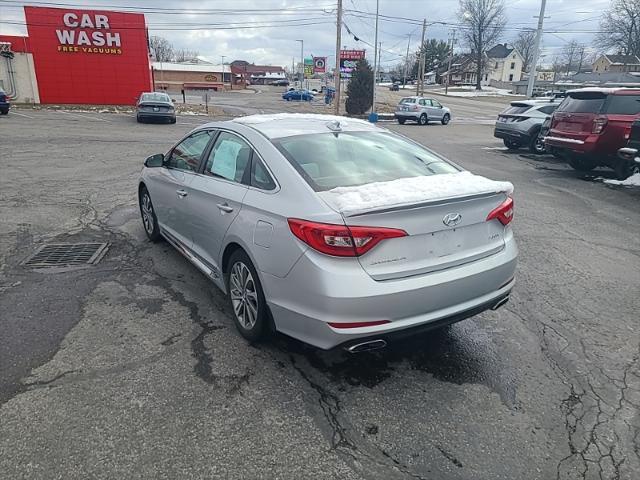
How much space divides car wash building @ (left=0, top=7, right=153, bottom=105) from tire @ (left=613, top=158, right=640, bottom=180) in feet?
102

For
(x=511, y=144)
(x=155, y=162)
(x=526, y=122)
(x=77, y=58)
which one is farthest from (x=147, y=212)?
(x=77, y=58)

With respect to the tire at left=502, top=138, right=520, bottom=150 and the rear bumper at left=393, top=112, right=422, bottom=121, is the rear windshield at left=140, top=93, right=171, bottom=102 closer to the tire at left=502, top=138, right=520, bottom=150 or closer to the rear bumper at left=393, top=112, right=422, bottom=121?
the rear bumper at left=393, top=112, right=422, bottom=121

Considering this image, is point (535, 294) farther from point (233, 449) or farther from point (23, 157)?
point (23, 157)

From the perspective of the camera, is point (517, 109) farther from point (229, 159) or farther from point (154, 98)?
point (154, 98)

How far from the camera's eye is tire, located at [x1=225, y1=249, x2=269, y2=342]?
10.4ft

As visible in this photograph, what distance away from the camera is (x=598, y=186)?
9680 mm

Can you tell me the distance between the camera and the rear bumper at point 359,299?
2.61 m

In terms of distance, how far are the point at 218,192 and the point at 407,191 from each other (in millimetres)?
1525

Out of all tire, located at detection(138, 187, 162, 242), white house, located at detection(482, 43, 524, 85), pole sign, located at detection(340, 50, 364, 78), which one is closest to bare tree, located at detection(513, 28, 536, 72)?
white house, located at detection(482, 43, 524, 85)

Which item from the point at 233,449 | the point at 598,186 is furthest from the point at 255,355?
the point at 598,186

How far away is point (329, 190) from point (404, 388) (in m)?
1.33

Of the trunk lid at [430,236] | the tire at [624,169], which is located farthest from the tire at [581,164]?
the trunk lid at [430,236]

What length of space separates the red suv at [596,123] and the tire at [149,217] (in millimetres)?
8744

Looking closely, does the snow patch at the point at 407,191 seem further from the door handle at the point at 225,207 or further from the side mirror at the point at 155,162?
the side mirror at the point at 155,162
